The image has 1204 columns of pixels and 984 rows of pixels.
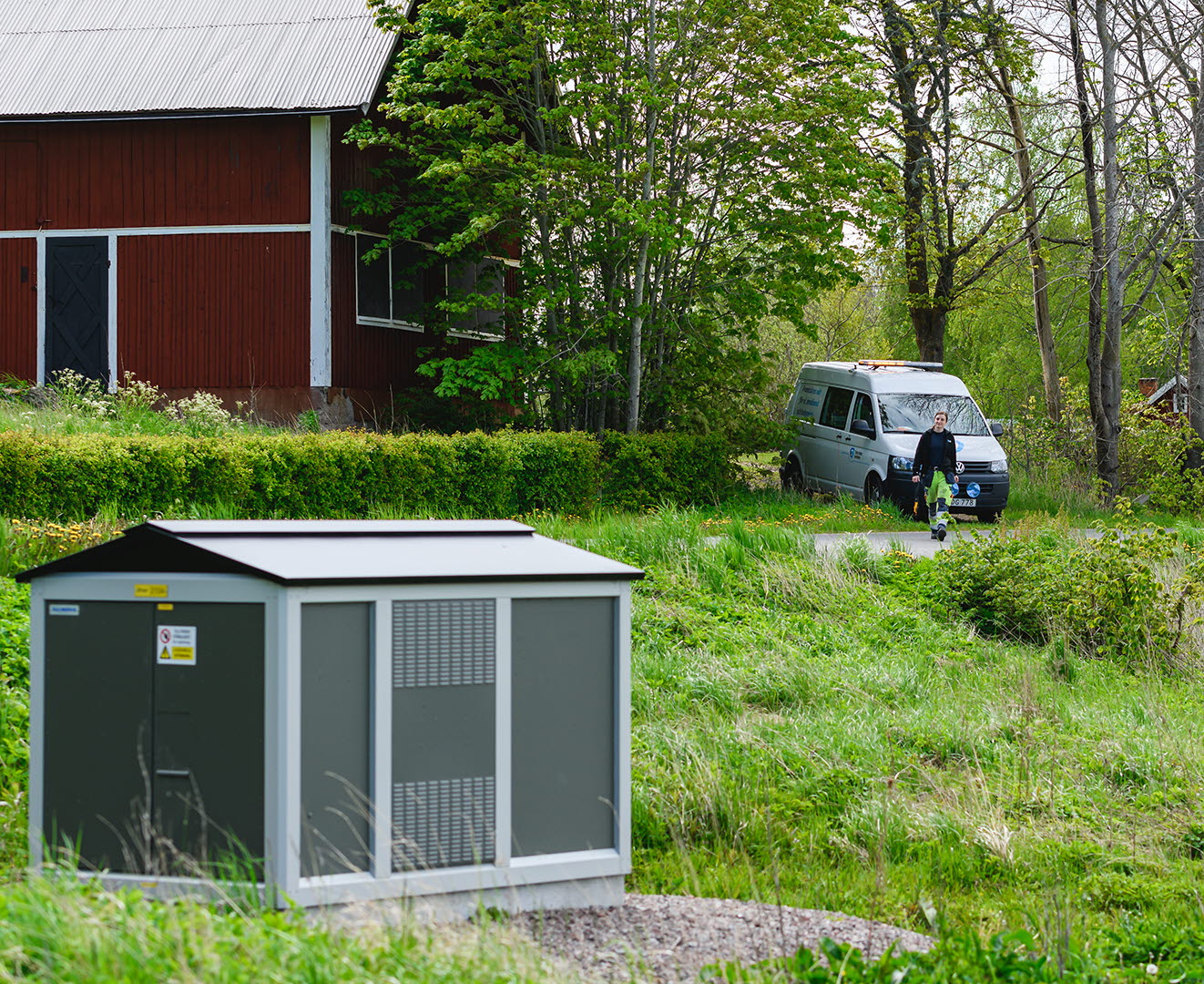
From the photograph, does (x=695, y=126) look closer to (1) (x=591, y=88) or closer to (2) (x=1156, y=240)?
(1) (x=591, y=88)

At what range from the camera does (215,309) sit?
2098cm

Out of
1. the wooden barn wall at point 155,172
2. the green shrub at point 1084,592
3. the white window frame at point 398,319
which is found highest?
the wooden barn wall at point 155,172

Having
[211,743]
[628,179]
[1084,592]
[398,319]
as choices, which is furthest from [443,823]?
[398,319]

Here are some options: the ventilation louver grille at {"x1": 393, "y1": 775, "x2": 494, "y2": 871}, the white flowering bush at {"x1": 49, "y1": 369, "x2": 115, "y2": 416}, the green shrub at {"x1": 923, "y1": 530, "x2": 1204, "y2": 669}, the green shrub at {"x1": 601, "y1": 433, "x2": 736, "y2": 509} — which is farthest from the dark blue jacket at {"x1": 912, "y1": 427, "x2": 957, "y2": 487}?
the ventilation louver grille at {"x1": 393, "y1": 775, "x2": 494, "y2": 871}

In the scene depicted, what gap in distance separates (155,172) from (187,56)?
1.93 m

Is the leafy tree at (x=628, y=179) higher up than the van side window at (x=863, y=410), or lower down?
higher up

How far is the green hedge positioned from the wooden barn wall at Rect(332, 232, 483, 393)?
3996 mm

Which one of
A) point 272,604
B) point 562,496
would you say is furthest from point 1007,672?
point 562,496

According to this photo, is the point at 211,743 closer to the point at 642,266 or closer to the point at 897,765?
the point at 897,765

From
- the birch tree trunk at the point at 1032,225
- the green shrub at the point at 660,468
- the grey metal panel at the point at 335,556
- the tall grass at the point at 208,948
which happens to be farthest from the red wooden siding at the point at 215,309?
the tall grass at the point at 208,948

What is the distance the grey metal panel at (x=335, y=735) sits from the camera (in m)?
4.87

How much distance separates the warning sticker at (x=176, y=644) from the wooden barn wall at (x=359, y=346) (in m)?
16.2

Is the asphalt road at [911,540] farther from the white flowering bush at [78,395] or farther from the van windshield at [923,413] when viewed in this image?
the white flowering bush at [78,395]

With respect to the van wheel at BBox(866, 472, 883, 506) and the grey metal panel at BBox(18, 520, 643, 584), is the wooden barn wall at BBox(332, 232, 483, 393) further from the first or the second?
the grey metal panel at BBox(18, 520, 643, 584)
